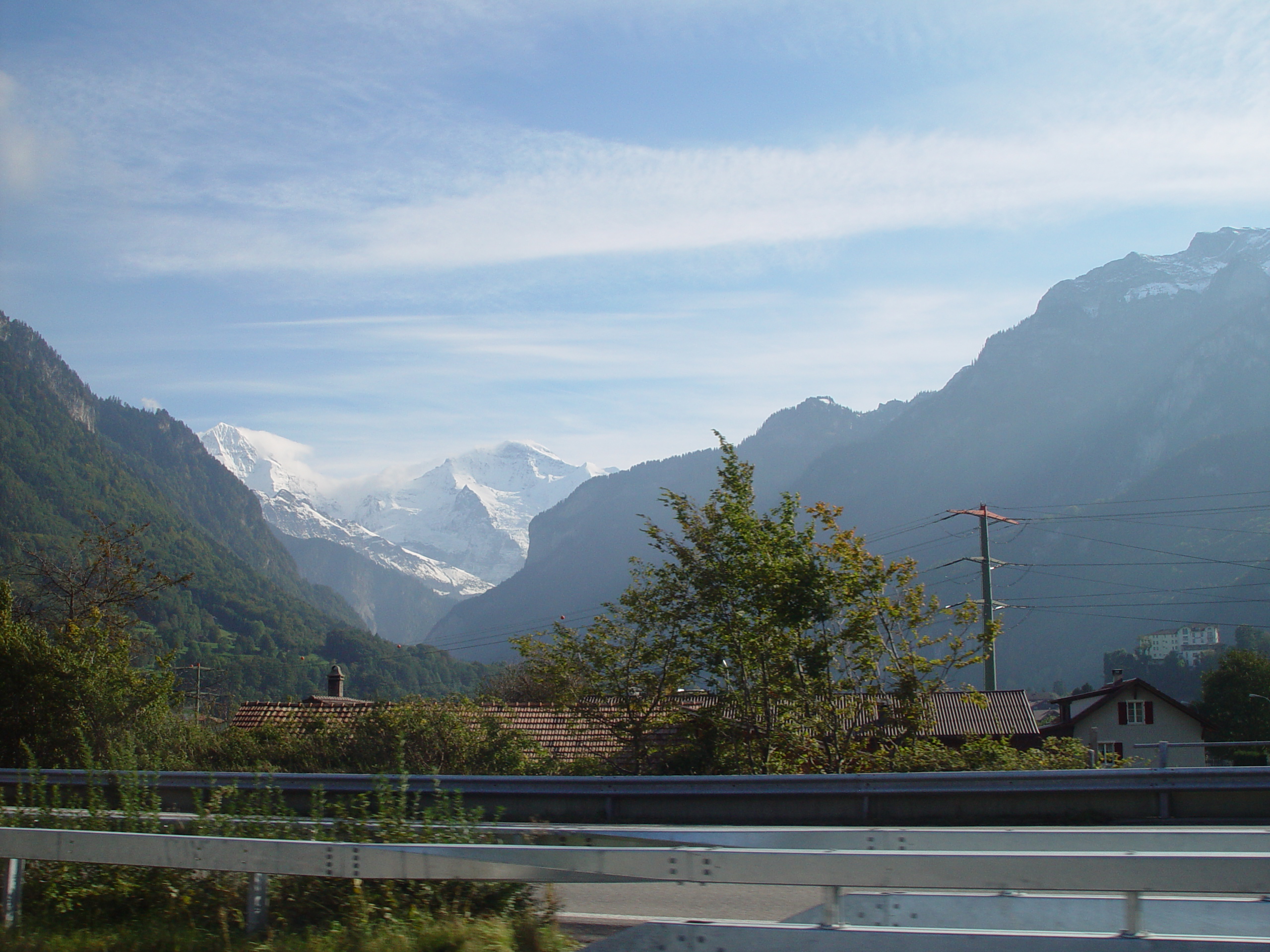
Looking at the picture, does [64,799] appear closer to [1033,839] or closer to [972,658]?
[1033,839]

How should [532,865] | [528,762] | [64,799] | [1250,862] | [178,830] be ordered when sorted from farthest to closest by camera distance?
[528,762], [64,799], [178,830], [532,865], [1250,862]

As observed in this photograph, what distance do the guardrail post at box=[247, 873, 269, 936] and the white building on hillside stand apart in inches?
5011

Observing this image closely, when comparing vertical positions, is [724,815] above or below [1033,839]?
below

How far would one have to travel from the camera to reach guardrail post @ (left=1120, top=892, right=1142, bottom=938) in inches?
164

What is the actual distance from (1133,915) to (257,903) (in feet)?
15.5

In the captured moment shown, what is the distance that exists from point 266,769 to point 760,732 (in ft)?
21.7

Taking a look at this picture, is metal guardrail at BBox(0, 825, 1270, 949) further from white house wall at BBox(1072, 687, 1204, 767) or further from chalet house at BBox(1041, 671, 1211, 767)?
white house wall at BBox(1072, 687, 1204, 767)

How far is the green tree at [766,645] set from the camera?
13.1 meters

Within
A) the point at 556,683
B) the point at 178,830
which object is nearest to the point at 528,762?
the point at 556,683

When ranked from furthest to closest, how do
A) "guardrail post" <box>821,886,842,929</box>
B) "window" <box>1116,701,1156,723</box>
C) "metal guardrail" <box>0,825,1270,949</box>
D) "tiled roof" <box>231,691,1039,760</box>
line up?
"window" <box>1116,701,1156,723</box> → "tiled roof" <box>231,691,1039,760</box> → "guardrail post" <box>821,886,842,929</box> → "metal guardrail" <box>0,825,1270,949</box>

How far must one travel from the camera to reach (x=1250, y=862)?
4.05 metres

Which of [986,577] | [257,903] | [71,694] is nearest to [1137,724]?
[986,577]

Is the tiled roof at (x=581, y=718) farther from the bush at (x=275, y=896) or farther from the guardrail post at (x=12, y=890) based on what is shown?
the guardrail post at (x=12, y=890)

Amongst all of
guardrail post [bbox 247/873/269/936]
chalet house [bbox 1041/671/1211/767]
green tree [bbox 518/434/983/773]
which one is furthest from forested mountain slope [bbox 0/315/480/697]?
guardrail post [bbox 247/873/269/936]
